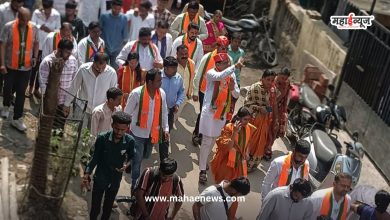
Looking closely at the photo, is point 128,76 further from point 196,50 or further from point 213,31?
point 213,31

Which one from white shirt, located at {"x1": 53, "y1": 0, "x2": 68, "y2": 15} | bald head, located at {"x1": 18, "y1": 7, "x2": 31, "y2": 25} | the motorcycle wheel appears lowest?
the motorcycle wheel

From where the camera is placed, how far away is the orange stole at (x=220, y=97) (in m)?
7.88

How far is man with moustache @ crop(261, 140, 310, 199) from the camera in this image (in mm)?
6457

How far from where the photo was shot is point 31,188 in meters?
6.05

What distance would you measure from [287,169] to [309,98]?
4.23 metres

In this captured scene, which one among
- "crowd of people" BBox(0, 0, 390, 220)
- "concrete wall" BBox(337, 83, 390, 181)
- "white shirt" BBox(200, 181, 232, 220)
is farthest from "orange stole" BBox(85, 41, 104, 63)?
"concrete wall" BBox(337, 83, 390, 181)

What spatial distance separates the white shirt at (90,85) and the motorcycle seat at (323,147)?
10.2 ft

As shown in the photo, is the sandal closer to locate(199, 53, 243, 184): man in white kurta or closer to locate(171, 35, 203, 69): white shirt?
locate(199, 53, 243, 184): man in white kurta

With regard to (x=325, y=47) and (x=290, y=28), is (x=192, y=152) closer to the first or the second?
(x=325, y=47)

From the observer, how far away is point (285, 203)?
583 cm

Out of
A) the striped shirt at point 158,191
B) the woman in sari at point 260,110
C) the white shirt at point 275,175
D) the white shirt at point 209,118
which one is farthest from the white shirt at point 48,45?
the white shirt at point 275,175

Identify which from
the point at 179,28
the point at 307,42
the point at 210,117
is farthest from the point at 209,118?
the point at 307,42

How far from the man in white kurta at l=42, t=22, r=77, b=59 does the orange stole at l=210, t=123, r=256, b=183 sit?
7.47 feet

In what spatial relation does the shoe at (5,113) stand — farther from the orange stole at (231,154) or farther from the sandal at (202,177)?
the orange stole at (231,154)
